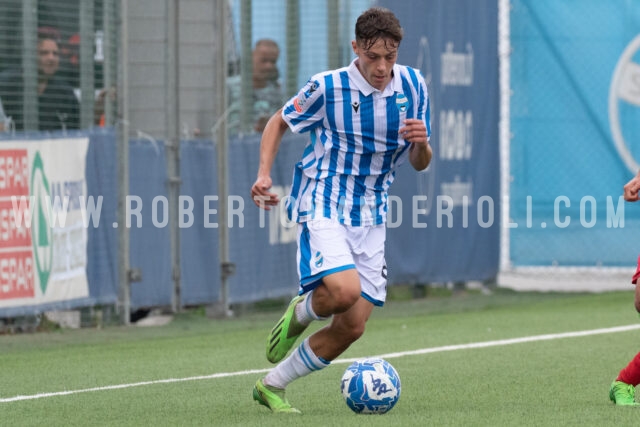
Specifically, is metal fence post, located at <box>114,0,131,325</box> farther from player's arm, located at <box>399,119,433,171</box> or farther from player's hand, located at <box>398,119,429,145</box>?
player's hand, located at <box>398,119,429,145</box>

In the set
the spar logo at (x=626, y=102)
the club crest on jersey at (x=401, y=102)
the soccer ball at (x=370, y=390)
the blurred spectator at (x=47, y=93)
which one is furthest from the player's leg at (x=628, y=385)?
the spar logo at (x=626, y=102)

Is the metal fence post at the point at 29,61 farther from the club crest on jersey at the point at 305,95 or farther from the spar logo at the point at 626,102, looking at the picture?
the spar logo at the point at 626,102

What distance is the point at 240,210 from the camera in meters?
12.6

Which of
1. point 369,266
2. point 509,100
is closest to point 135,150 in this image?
point 509,100

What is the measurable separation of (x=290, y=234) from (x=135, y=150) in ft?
6.32

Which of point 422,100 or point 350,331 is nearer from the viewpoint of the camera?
point 350,331

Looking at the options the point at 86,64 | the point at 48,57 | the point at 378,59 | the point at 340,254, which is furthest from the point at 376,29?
the point at 86,64

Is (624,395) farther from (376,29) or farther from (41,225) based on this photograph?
(41,225)

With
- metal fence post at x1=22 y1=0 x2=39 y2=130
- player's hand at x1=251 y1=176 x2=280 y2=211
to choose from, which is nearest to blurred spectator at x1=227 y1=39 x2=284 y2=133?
metal fence post at x1=22 y1=0 x2=39 y2=130

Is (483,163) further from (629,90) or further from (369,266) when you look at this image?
(369,266)

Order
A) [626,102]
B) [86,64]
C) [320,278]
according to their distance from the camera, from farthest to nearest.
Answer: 1. [626,102]
2. [86,64]
3. [320,278]

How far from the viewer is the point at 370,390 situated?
634 centimetres

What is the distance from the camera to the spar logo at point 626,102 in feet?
46.4

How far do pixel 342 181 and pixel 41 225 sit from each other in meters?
Result: 4.83
